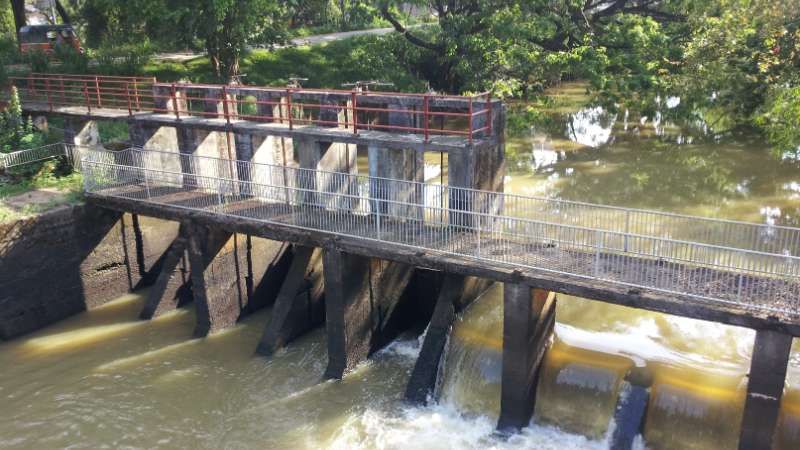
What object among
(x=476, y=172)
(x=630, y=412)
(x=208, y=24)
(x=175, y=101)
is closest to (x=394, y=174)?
(x=476, y=172)

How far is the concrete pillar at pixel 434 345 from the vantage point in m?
14.7

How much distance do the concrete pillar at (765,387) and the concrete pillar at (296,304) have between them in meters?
9.76

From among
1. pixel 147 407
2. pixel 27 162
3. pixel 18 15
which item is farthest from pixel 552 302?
pixel 18 15

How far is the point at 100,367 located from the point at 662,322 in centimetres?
1319

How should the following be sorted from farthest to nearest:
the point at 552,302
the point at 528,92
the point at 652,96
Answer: the point at 528,92, the point at 652,96, the point at 552,302

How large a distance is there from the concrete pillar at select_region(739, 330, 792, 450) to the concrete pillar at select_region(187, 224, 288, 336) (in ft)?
39.7

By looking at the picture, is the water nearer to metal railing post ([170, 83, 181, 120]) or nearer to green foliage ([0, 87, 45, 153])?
metal railing post ([170, 83, 181, 120])

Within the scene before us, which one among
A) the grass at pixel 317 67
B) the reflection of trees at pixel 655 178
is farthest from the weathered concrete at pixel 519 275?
the grass at pixel 317 67

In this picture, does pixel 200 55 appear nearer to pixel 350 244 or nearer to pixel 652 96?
pixel 652 96

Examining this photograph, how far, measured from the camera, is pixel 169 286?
1883 centimetres

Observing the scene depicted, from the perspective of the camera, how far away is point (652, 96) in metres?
25.8

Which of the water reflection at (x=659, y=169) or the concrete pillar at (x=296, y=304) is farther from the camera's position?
the water reflection at (x=659, y=169)

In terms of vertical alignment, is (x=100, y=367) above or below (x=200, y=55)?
below

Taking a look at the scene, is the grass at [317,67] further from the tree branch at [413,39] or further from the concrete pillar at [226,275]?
the concrete pillar at [226,275]
